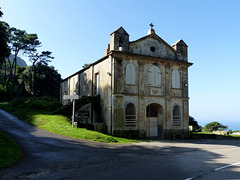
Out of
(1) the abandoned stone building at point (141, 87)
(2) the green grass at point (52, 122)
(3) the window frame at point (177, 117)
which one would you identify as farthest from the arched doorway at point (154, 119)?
(2) the green grass at point (52, 122)

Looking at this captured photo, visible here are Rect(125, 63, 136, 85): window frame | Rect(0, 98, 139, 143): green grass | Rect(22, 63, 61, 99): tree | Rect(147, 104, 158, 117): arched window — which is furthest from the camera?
Rect(22, 63, 61, 99): tree

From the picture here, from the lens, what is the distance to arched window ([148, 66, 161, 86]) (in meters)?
20.0

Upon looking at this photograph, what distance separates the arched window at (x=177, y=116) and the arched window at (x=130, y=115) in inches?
203

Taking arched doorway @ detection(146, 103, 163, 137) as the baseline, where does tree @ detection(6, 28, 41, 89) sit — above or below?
above

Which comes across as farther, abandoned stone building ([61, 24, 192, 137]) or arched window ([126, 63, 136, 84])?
arched window ([126, 63, 136, 84])

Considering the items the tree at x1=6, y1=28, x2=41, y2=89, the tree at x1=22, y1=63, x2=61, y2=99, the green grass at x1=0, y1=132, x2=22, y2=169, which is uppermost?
the tree at x1=6, y1=28, x2=41, y2=89

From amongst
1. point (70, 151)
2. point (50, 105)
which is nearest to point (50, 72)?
point (50, 105)

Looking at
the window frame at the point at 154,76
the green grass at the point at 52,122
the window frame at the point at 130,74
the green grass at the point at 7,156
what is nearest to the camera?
the green grass at the point at 7,156

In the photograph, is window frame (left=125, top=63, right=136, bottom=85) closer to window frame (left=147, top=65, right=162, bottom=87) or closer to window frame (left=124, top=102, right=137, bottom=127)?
window frame (left=147, top=65, right=162, bottom=87)

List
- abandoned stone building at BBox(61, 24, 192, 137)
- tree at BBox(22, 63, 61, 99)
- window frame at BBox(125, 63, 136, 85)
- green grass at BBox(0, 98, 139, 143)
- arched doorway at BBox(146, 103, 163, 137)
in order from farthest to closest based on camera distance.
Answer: tree at BBox(22, 63, 61, 99), arched doorway at BBox(146, 103, 163, 137), window frame at BBox(125, 63, 136, 85), abandoned stone building at BBox(61, 24, 192, 137), green grass at BBox(0, 98, 139, 143)

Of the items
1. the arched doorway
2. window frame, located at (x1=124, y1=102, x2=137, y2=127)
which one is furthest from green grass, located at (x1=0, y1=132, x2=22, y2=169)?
the arched doorway

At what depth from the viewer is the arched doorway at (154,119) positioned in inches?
792

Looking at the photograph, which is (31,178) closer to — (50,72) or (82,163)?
(82,163)

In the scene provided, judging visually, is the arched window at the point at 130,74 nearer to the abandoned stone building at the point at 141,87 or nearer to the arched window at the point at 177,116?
the abandoned stone building at the point at 141,87
